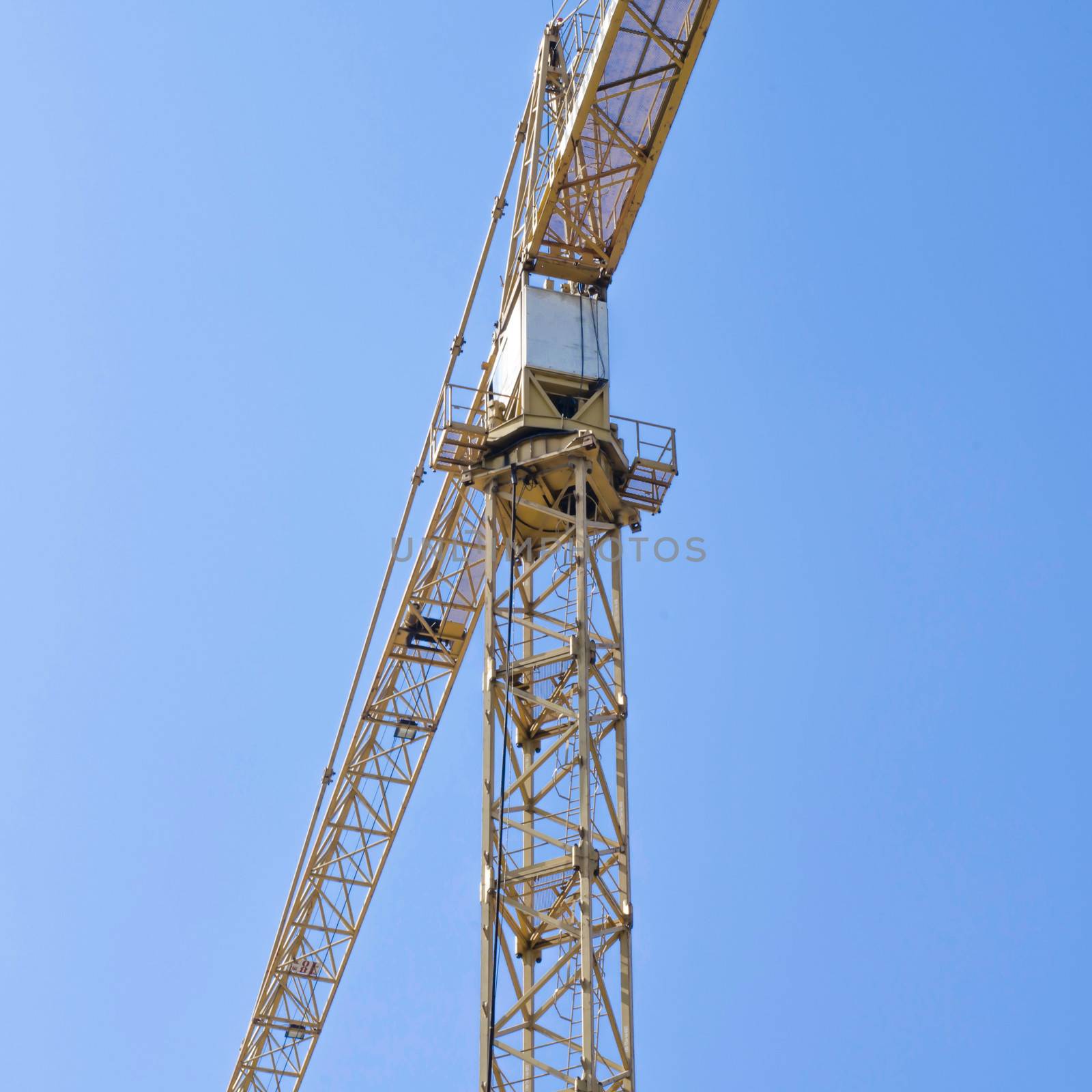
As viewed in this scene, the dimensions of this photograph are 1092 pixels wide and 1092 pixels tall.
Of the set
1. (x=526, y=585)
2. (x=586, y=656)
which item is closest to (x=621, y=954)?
(x=586, y=656)

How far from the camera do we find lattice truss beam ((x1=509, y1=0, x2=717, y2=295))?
91.0ft

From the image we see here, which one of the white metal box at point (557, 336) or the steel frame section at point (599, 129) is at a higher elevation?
the steel frame section at point (599, 129)

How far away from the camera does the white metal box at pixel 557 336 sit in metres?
28.1

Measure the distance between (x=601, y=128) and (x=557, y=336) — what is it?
3417mm

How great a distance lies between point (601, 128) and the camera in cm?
2858

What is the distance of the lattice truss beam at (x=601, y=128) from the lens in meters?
27.7

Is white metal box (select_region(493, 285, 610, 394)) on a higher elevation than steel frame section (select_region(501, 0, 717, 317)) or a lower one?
lower

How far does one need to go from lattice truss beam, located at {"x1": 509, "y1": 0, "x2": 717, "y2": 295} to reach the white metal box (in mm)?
930

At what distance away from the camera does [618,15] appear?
89.5ft

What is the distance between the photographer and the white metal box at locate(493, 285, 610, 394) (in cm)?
2812

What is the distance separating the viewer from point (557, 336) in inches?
1117

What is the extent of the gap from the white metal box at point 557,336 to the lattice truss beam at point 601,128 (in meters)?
0.93

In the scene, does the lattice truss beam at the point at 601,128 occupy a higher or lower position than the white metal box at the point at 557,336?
higher

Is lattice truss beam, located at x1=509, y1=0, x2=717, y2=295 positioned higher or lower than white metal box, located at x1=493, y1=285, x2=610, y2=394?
higher
